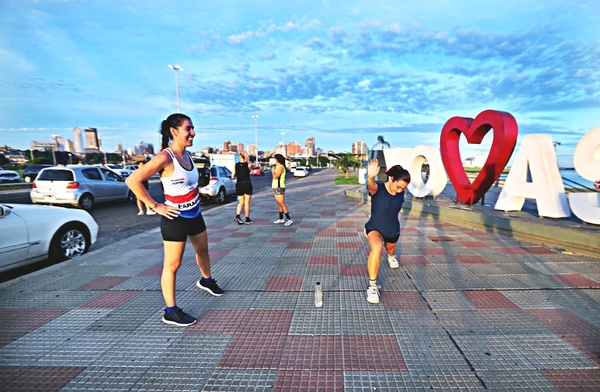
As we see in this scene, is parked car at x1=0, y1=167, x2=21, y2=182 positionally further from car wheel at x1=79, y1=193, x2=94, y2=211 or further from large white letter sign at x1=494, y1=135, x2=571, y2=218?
large white letter sign at x1=494, y1=135, x2=571, y2=218

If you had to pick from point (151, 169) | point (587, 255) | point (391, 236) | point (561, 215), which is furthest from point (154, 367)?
point (561, 215)

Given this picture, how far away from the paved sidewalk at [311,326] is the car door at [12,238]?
361 millimetres

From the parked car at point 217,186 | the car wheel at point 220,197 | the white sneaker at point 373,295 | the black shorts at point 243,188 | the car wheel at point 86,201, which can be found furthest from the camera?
the car wheel at point 220,197

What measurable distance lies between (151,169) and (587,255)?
6555 mm

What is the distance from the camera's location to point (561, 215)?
6.33 metres

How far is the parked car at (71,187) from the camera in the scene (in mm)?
9930

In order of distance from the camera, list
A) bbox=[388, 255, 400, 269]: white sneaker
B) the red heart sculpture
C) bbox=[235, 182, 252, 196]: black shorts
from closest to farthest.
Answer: bbox=[388, 255, 400, 269]: white sneaker < the red heart sculpture < bbox=[235, 182, 252, 196]: black shorts

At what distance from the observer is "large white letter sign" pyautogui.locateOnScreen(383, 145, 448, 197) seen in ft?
31.0

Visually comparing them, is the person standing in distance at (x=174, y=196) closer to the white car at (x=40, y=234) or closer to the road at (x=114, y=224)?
the white car at (x=40, y=234)

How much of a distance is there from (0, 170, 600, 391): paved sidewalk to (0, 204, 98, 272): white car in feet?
1.18

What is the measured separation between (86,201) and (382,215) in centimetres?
1114

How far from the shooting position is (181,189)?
108 inches

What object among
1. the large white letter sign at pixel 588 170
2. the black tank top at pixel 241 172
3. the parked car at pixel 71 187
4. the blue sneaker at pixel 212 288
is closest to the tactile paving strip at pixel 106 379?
the blue sneaker at pixel 212 288

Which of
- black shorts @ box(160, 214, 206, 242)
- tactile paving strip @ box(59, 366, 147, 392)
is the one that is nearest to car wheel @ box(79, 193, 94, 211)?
black shorts @ box(160, 214, 206, 242)
